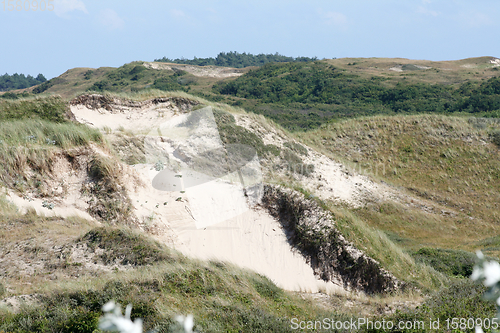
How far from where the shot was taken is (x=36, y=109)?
51.9 feet

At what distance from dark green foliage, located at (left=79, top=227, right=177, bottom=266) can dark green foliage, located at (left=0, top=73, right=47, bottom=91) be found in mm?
154487

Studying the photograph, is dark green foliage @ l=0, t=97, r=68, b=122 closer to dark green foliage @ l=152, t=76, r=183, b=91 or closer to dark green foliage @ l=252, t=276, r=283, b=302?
dark green foliage @ l=252, t=276, r=283, b=302

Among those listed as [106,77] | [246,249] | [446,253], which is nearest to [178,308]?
[246,249]

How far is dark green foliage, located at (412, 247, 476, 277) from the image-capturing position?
11.0 metres

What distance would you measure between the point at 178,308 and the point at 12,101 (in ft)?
48.7

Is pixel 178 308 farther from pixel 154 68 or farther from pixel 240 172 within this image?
pixel 154 68

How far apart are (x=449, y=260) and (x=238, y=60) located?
173810 millimetres

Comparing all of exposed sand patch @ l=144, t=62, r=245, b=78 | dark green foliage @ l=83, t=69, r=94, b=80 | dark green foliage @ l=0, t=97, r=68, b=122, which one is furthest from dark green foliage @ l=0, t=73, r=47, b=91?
dark green foliage @ l=0, t=97, r=68, b=122

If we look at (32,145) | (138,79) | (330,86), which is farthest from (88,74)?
(32,145)

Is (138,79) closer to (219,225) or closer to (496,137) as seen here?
(496,137)

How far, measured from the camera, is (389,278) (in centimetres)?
914

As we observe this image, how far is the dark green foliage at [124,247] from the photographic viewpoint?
7.52 metres

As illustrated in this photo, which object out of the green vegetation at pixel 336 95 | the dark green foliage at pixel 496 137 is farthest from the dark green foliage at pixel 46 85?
the dark green foliage at pixel 496 137

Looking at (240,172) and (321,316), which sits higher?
(240,172)
